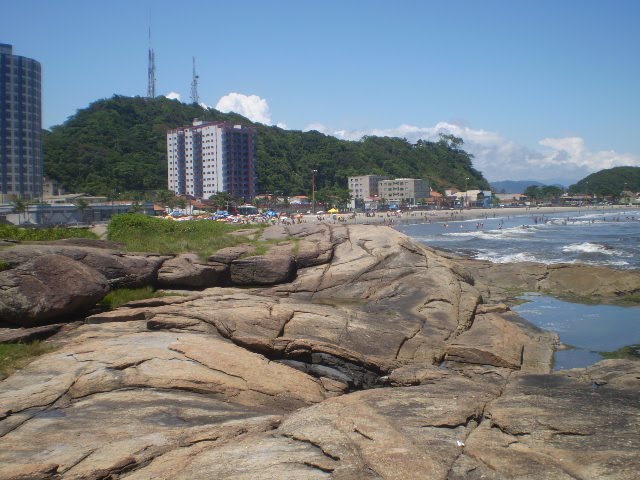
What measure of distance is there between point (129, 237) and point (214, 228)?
148 inches

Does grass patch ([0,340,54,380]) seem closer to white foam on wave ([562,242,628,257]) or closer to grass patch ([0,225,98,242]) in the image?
grass patch ([0,225,98,242])

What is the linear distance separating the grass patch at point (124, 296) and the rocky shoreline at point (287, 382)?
0.41m

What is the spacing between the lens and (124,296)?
1773 centimetres

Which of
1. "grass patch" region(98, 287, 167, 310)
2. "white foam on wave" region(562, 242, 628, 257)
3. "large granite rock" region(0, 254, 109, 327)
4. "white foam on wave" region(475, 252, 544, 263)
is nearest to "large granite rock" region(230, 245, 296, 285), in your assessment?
"grass patch" region(98, 287, 167, 310)

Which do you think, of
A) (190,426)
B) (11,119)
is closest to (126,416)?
(190,426)

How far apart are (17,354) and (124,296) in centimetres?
559

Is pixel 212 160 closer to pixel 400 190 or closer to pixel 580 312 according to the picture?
pixel 400 190

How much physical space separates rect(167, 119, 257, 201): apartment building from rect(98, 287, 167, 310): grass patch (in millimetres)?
96124

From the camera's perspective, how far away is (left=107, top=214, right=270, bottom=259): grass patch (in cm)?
2250

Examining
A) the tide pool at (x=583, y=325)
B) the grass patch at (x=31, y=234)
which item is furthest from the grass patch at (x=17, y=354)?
the tide pool at (x=583, y=325)

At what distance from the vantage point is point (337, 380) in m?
13.4

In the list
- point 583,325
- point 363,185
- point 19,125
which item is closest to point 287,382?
point 583,325

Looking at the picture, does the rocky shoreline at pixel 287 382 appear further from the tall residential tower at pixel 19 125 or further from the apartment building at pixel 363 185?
the apartment building at pixel 363 185

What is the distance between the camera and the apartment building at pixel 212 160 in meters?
114
